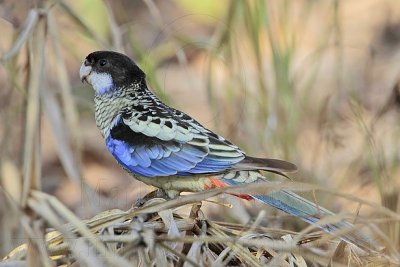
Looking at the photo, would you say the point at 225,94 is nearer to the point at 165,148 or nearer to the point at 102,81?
the point at 102,81

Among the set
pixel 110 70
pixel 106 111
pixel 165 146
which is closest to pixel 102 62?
pixel 110 70

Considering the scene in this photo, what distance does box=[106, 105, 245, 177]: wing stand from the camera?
331cm

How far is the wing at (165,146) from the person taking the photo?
10.9 feet

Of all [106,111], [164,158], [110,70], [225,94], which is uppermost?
[110,70]

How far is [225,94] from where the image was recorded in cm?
530

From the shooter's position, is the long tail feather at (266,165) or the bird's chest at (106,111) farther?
the bird's chest at (106,111)

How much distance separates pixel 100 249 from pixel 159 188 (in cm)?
127

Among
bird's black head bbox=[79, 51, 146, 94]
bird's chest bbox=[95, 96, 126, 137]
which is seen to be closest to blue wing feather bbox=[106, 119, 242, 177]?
bird's chest bbox=[95, 96, 126, 137]

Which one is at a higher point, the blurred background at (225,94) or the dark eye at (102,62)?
Answer: the dark eye at (102,62)

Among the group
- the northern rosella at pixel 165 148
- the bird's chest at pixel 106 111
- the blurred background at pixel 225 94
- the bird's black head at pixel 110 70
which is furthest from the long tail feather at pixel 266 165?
the bird's black head at pixel 110 70

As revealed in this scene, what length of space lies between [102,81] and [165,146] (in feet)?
1.66

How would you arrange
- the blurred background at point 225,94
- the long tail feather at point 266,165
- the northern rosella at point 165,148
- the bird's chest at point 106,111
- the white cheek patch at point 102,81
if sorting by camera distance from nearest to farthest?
1. the long tail feather at point 266,165
2. the northern rosella at point 165,148
3. the blurred background at point 225,94
4. the bird's chest at point 106,111
5. the white cheek patch at point 102,81

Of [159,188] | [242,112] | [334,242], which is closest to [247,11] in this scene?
[242,112]

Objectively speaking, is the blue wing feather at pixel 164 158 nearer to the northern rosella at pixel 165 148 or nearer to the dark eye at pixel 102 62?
the northern rosella at pixel 165 148
